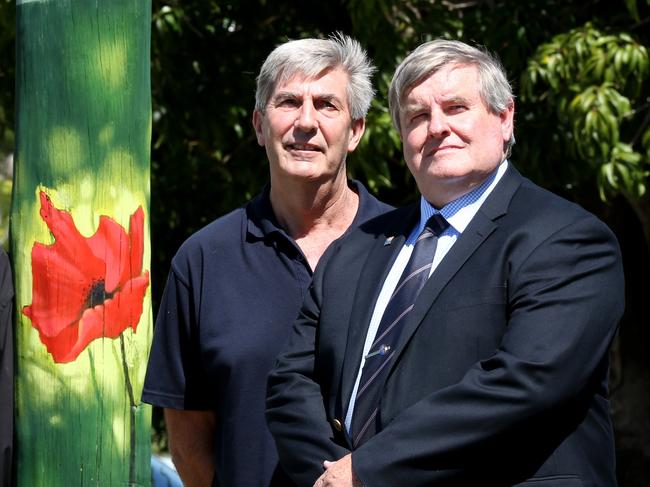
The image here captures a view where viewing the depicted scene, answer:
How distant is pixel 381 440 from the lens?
2.75m

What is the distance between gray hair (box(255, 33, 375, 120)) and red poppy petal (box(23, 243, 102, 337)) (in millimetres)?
752

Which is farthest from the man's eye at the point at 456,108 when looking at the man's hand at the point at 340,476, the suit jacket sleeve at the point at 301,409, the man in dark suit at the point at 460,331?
the man's hand at the point at 340,476

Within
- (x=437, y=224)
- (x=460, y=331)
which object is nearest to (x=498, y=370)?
(x=460, y=331)

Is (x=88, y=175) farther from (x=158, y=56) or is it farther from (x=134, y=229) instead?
(x=158, y=56)

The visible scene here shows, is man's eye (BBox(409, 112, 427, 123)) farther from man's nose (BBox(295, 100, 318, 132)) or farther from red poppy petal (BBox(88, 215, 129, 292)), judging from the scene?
red poppy petal (BBox(88, 215, 129, 292))

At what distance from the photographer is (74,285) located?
3.57 m

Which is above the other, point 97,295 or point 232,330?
point 97,295

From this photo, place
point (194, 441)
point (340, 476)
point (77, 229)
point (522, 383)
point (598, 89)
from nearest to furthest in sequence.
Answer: point (522, 383) → point (340, 476) → point (77, 229) → point (194, 441) → point (598, 89)

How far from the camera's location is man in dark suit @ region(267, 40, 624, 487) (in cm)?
269

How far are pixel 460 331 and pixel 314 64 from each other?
1.24 meters

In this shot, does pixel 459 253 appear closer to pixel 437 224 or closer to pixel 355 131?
pixel 437 224

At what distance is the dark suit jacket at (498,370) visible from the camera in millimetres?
2674

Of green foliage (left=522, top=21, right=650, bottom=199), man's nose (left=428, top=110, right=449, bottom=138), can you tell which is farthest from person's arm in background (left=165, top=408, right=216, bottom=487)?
green foliage (left=522, top=21, right=650, bottom=199)

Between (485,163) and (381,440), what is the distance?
2.36ft
